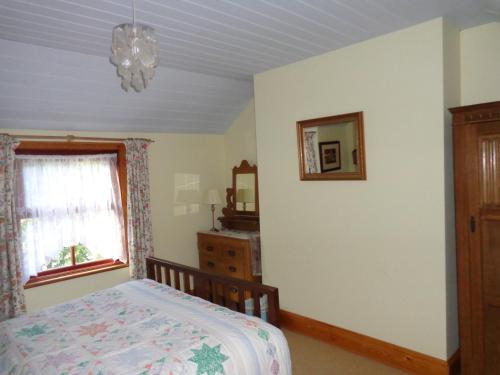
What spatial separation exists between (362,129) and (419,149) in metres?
0.44

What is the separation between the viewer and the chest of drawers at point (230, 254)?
3.71 meters

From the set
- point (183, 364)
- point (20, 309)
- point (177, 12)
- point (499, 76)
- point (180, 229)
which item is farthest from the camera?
point (180, 229)

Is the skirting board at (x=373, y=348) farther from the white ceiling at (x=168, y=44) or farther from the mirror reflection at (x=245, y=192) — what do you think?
the white ceiling at (x=168, y=44)

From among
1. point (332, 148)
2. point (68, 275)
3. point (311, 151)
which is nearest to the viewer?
point (332, 148)

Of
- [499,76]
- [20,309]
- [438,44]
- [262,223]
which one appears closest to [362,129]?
[438,44]

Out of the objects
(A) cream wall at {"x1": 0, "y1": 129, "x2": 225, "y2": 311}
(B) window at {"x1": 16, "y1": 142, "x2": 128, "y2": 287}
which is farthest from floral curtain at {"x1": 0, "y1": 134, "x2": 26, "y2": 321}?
(A) cream wall at {"x1": 0, "y1": 129, "x2": 225, "y2": 311}

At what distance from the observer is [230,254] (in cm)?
390

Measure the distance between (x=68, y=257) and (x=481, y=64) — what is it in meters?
3.75

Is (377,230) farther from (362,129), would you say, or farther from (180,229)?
(180,229)

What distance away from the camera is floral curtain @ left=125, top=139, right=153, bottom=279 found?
12.3 feet

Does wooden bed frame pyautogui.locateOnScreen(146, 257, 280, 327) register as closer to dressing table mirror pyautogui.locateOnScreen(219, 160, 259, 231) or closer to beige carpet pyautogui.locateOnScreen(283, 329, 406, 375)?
beige carpet pyautogui.locateOnScreen(283, 329, 406, 375)

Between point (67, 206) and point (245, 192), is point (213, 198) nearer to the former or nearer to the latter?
point (245, 192)

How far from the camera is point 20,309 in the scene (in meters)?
3.07

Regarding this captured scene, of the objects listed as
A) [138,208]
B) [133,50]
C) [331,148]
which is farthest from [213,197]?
[133,50]
